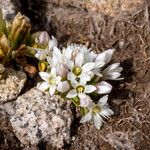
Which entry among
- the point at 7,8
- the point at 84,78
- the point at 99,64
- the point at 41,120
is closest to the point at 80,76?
the point at 84,78

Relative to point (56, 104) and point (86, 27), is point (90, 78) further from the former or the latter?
point (86, 27)

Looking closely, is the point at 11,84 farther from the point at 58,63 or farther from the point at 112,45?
the point at 112,45

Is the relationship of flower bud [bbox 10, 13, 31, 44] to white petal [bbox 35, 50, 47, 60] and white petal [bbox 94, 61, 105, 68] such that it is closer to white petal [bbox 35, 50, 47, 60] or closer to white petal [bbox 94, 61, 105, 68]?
white petal [bbox 35, 50, 47, 60]

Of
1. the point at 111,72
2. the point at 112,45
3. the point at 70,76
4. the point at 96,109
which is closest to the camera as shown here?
the point at 70,76

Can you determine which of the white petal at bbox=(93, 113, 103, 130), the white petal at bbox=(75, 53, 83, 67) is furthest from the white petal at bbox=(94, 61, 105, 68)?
the white petal at bbox=(93, 113, 103, 130)

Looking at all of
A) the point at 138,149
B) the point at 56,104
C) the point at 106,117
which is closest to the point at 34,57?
the point at 56,104

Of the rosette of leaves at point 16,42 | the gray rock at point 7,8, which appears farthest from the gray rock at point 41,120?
the gray rock at point 7,8

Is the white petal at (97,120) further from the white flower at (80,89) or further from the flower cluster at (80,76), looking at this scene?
the white flower at (80,89)
